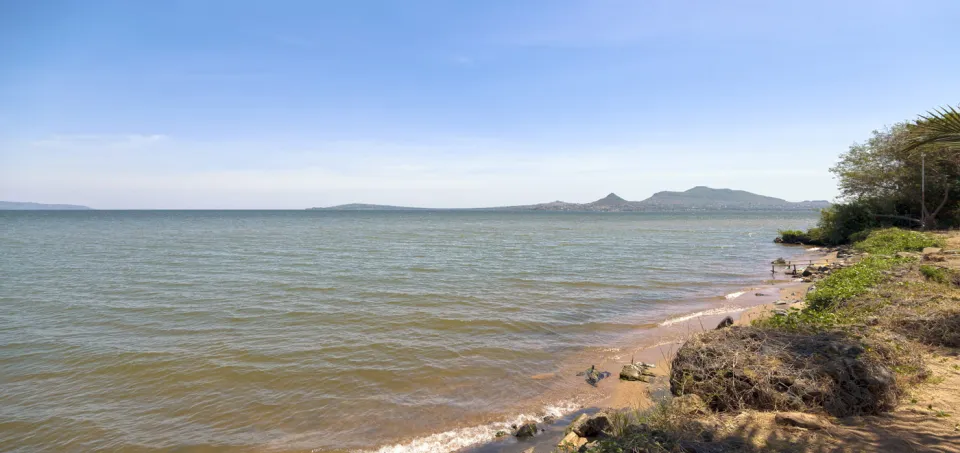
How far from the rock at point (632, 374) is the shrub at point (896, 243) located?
1930 centimetres

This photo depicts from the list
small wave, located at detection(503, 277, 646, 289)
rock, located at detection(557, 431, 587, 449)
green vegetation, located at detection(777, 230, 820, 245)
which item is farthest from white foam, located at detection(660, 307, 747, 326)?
green vegetation, located at detection(777, 230, 820, 245)

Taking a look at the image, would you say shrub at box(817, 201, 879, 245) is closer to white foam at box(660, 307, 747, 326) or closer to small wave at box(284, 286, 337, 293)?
white foam at box(660, 307, 747, 326)

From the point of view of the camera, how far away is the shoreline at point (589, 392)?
303 inches

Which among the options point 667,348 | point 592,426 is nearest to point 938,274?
point 667,348

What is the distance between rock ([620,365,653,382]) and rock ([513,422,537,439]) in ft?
10.5

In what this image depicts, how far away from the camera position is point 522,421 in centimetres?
841

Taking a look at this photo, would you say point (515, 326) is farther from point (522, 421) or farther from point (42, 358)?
point (42, 358)

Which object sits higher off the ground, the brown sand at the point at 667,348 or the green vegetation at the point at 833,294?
the green vegetation at the point at 833,294

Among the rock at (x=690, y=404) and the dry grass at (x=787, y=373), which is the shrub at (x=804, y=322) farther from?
the rock at (x=690, y=404)

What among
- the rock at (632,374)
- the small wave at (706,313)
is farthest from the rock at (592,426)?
the small wave at (706,313)

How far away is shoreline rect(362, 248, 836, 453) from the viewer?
25.3 ft

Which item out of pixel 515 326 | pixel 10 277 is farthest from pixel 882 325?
pixel 10 277

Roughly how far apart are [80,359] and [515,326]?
11516 millimetres

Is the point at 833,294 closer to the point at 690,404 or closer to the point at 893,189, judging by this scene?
the point at 690,404
